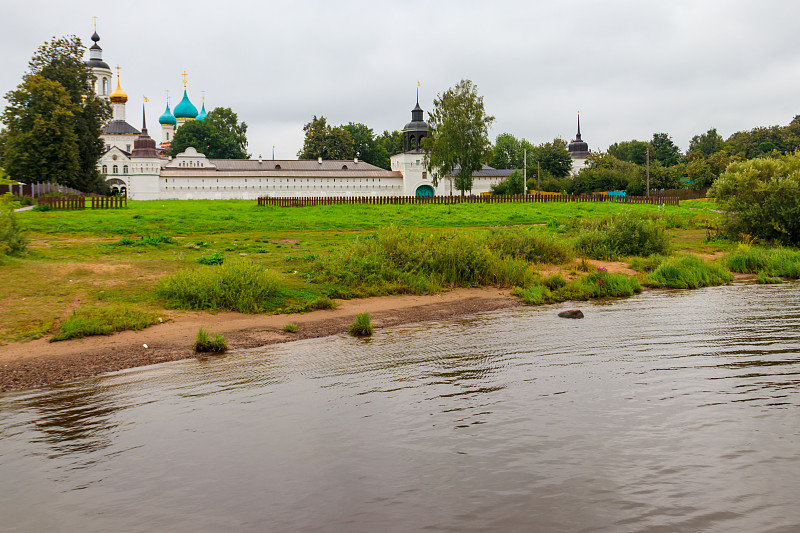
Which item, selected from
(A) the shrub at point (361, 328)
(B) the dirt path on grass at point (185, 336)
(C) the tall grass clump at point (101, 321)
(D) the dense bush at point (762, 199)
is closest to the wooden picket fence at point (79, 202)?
(C) the tall grass clump at point (101, 321)

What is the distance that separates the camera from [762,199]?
2497cm

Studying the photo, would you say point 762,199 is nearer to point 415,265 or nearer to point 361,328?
point 415,265

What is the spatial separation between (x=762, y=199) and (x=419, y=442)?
23494 millimetres

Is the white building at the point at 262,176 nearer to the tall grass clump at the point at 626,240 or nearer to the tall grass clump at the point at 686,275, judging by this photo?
the tall grass clump at the point at 626,240

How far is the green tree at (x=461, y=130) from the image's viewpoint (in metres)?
59.8

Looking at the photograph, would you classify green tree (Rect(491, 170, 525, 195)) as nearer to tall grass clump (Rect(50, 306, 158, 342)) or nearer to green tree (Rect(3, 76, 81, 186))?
green tree (Rect(3, 76, 81, 186))

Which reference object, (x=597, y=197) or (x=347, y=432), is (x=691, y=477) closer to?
(x=347, y=432)

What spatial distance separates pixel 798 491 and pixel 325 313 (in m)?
9.52

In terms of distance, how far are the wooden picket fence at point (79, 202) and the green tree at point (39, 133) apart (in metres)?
8.68

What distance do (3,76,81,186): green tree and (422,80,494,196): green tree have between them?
31420 mm

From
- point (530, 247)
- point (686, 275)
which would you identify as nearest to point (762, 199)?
point (686, 275)

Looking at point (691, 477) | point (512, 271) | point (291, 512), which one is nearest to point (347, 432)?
point (291, 512)

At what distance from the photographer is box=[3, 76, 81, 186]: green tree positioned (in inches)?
1640

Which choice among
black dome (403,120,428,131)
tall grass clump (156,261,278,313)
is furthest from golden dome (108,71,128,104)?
tall grass clump (156,261,278,313)
